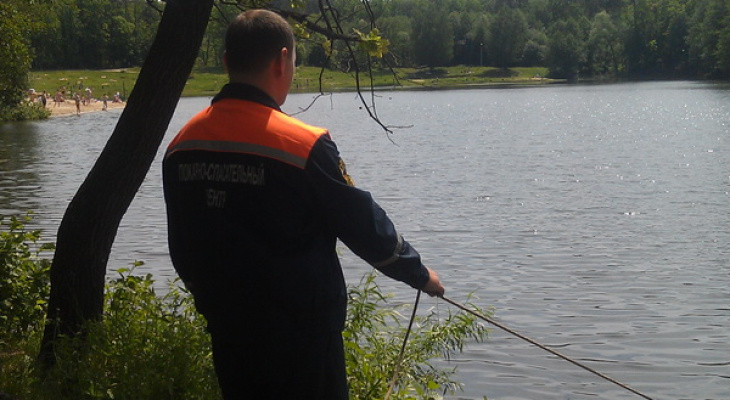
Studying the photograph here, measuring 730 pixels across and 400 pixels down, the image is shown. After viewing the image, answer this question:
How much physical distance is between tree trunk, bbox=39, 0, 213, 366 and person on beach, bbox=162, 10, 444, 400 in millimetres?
2611

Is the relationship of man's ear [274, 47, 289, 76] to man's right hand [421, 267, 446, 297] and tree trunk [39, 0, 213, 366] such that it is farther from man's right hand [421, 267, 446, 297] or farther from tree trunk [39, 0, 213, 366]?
tree trunk [39, 0, 213, 366]

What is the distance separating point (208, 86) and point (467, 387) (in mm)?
102652

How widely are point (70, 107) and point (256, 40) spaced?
244 ft

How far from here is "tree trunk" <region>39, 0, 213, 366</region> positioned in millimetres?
6230

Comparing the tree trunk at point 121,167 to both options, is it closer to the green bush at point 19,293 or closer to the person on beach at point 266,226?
the green bush at point 19,293

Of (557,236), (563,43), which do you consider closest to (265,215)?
(557,236)

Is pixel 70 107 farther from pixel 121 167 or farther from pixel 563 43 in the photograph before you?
pixel 563 43

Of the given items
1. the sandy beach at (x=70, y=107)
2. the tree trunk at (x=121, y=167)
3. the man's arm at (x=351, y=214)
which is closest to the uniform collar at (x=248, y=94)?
the man's arm at (x=351, y=214)

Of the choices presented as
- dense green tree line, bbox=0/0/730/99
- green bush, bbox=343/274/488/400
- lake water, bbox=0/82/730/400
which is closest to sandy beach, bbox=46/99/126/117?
Answer: dense green tree line, bbox=0/0/730/99

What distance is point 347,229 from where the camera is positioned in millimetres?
3574

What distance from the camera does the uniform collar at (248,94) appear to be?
362 cm

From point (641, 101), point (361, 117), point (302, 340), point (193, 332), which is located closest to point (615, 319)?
point (193, 332)

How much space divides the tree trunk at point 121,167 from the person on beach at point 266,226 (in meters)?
2.61

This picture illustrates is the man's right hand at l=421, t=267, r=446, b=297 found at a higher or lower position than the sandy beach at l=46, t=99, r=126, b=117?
higher
